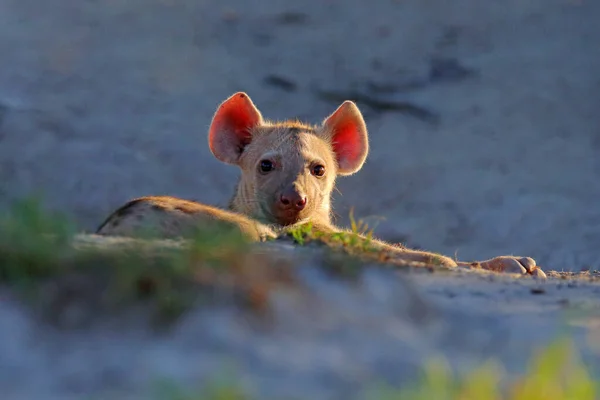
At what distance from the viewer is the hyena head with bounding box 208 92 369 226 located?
471cm

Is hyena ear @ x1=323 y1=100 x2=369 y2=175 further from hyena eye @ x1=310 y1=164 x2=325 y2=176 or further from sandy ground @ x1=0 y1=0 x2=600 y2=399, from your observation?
sandy ground @ x1=0 y1=0 x2=600 y2=399

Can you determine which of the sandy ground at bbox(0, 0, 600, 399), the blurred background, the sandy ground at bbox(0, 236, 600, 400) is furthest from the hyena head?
the blurred background

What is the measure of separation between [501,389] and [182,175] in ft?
A: 26.4

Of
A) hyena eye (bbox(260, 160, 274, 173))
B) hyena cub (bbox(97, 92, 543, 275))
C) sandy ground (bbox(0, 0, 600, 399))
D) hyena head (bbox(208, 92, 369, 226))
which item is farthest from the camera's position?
sandy ground (bbox(0, 0, 600, 399))

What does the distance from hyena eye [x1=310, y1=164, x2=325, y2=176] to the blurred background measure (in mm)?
3723

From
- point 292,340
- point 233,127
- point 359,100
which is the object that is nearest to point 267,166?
point 233,127

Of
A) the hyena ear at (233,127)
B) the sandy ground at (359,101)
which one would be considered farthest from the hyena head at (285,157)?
the sandy ground at (359,101)

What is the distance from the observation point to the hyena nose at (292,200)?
4.55 m

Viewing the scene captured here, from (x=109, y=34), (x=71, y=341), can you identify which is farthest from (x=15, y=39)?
(x=71, y=341)

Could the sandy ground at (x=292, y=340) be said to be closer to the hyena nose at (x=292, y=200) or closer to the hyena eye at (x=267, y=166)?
the hyena nose at (x=292, y=200)

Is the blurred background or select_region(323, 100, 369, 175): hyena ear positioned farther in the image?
the blurred background

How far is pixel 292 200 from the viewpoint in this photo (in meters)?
4.55

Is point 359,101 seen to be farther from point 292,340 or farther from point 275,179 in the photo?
point 292,340

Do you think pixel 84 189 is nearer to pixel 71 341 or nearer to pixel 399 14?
pixel 399 14
